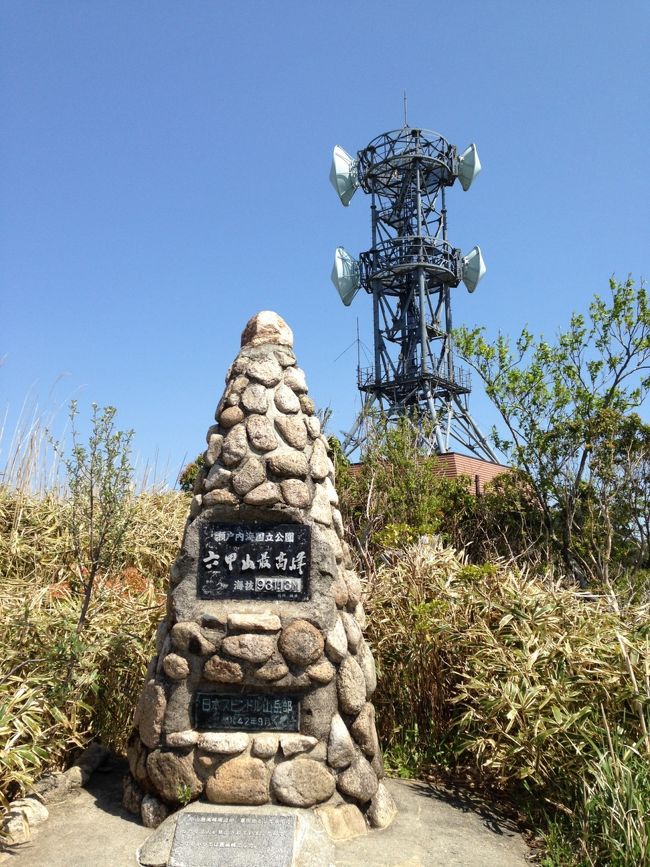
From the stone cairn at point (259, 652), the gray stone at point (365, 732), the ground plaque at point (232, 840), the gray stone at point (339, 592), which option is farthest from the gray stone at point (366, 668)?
the ground plaque at point (232, 840)

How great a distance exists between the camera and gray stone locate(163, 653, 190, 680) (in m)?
4.06

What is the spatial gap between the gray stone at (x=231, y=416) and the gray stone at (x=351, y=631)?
145 centimetres

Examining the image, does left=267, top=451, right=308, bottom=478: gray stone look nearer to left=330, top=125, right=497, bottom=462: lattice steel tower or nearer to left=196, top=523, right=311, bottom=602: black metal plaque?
left=196, top=523, right=311, bottom=602: black metal plaque

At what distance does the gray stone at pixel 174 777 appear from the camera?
3.94 m

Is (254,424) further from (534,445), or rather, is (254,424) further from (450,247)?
(450,247)

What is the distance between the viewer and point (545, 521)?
427 inches

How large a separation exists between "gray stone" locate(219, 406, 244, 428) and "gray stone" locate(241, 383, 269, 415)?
0.05 m

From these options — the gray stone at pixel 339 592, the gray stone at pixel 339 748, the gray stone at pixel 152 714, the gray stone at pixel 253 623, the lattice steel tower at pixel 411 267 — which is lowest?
the gray stone at pixel 339 748

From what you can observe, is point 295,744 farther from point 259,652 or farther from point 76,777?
point 76,777

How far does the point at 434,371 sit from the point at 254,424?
19.2 metres

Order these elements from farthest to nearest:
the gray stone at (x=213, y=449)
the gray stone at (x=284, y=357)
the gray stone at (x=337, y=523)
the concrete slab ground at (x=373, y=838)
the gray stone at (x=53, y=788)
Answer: the gray stone at (x=284, y=357), the gray stone at (x=337, y=523), the gray stone at (x=213, y=449), the gray stone at (x=53, y=788), the concrete slab ground at (x=373, y=838)

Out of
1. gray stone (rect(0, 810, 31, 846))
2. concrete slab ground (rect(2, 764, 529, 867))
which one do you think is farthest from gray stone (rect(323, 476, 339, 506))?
gray stone (rect(0, 810, 31, 846))

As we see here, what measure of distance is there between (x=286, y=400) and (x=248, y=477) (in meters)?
0.62

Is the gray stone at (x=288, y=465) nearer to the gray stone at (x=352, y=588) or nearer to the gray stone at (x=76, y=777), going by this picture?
the gray stone at (x=352, y=588)
